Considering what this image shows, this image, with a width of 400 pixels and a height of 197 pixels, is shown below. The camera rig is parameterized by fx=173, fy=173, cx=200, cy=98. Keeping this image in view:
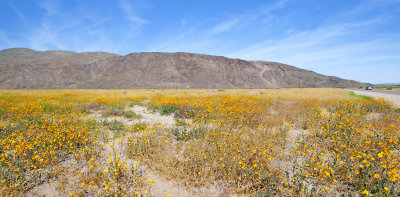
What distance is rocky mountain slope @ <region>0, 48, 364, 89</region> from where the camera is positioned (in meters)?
71.8

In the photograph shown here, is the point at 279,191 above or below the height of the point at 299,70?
below

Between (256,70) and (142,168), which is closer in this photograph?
(142,168)

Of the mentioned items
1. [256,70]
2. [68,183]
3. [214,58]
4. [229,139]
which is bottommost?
[68,183]

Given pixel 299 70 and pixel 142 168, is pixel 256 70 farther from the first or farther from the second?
pixel 142 168

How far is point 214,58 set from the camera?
91438mm

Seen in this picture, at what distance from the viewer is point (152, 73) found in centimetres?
7844

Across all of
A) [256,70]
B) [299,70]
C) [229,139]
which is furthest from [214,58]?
[229,139]

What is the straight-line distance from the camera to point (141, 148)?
5234 millimetres

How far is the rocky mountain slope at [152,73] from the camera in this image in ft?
235

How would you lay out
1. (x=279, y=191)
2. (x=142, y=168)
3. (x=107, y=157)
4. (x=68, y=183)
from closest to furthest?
(x=279, y=191), (x=68, y=183), (x=142, y=168), (x=107, y=157)

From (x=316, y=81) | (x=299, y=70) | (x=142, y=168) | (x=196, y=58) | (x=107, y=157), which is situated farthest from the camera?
(x=299, y=70)

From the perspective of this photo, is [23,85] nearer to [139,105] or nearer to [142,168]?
[139,105]

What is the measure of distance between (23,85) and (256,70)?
4086 inches

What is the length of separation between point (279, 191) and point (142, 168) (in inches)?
128
